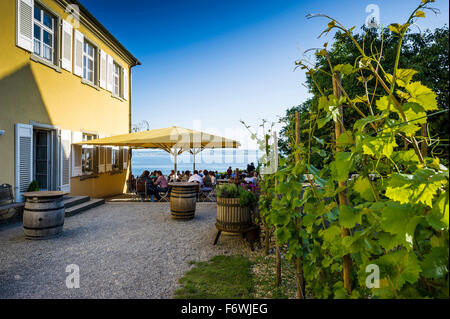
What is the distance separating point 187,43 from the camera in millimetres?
14586

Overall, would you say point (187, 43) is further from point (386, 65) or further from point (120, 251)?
point (120, 251)

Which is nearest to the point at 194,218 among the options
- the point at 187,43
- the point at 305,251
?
the point at 305,251

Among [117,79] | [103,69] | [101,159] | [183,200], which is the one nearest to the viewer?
[183,200]

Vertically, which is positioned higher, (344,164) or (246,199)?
(344,164)

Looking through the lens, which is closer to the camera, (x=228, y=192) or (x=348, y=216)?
(x=348, y=216)

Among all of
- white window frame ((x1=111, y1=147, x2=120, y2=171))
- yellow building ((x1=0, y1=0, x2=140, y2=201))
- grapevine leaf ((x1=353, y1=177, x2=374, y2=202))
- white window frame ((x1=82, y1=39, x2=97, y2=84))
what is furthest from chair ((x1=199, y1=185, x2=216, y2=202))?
grapevine leaf ((x1=353, y1=177, x2=374, y2=202))

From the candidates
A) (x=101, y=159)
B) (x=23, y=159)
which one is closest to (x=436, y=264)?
(x=23, y=159)

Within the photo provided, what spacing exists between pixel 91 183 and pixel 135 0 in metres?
7.11

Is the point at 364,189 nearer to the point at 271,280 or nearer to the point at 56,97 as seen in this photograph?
the point at 271,280

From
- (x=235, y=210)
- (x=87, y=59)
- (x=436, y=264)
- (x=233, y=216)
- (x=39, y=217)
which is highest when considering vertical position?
(x=87, y=59)

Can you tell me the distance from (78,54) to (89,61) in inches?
49.2

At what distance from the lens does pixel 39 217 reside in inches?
192
